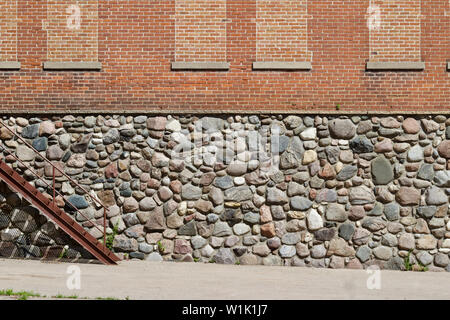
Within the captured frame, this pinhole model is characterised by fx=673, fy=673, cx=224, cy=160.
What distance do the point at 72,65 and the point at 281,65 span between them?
4.02 metres

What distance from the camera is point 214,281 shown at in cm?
1080

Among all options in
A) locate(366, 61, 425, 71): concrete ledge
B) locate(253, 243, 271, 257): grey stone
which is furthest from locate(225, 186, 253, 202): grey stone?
locate(366, 61, 425, 71): concrete ledge

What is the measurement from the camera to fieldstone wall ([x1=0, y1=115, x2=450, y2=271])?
41.6 ft

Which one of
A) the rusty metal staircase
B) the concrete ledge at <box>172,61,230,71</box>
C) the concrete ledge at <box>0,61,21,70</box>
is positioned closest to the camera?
the rusty metal staircase

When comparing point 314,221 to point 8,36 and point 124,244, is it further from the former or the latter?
point 8,36

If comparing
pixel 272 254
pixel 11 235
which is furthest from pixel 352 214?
pixel 11 235

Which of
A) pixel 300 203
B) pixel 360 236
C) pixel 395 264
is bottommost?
pixel 395 264

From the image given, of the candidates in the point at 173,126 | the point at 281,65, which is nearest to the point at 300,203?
the point at 281,65

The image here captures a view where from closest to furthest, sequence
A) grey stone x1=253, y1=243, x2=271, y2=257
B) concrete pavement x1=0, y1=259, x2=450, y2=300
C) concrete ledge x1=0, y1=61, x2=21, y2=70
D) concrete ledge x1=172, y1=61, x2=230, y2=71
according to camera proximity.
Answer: concrete pavement x1=0, y1=259, x2=450, y2=300
grey stone x1=253, y1=243, x2=271, y2=257
concrete ledge x1=172, y1=61, x2=230, y2=71
concrete ledge x1=0, y1=61, x2=21, y2=70

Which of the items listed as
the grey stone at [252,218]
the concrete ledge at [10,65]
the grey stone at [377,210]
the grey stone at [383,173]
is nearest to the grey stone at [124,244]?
the grey stone at [252,218]

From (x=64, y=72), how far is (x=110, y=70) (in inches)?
35.3

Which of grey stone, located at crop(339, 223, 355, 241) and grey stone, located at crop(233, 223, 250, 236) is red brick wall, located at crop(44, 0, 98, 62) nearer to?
grey stone, located at crop(233, 223, 250, 236)

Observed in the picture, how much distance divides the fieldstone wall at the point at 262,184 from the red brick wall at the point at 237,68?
367mm

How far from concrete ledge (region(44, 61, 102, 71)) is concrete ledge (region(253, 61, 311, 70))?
10.0 ft
